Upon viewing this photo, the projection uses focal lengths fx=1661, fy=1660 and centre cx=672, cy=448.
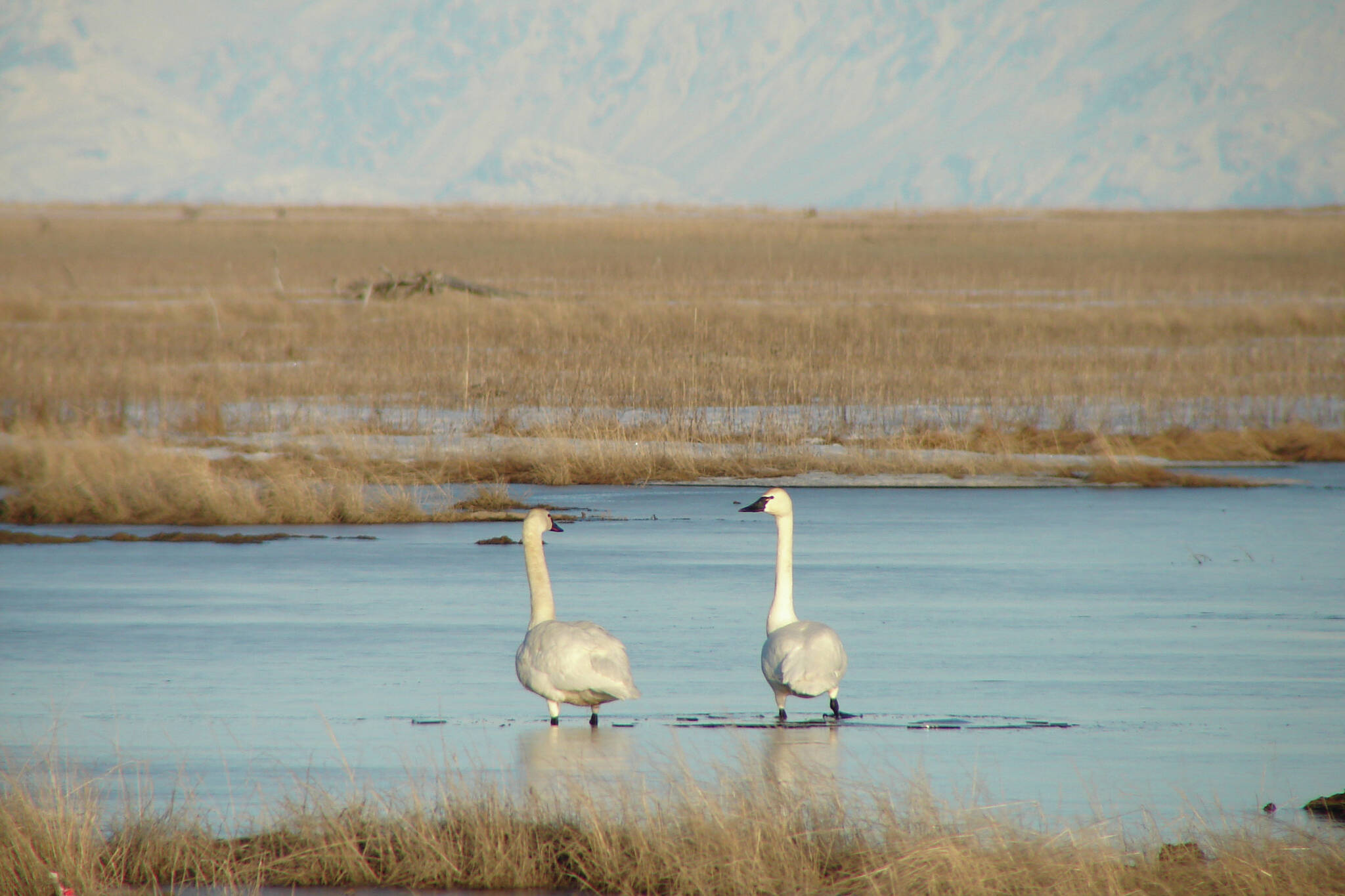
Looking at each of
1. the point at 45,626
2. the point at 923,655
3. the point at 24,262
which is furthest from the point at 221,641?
the point at 24,262

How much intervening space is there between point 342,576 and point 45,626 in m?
2.71

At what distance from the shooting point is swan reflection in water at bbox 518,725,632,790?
294 inches

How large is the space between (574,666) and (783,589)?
57.4 inches

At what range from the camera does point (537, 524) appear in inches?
384

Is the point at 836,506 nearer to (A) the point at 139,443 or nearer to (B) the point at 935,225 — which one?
(A) the point at 139,443

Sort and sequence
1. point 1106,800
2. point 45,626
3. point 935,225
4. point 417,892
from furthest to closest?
1. point 935,225
2. point 45,626
3. point 1106,800
4. point 417,892

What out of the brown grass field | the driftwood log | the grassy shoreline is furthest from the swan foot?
the driftwood log

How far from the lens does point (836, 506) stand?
1758 centimetres

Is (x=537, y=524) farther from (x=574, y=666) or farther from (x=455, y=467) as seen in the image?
(x=455, y=467)

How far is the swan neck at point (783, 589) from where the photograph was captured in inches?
356

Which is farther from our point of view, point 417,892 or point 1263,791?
point 1263,791

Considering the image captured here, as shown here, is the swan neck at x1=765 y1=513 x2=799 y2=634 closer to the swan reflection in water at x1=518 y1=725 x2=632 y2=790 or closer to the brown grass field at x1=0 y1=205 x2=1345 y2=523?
the swan reflection in water at x1=518 y1=725 x2=632 y2=790

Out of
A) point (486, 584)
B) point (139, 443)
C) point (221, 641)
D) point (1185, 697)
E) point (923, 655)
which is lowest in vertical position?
Answer: point (1185, 697)

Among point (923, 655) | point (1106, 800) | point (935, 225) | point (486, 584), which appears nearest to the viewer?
point (1106, 800)
